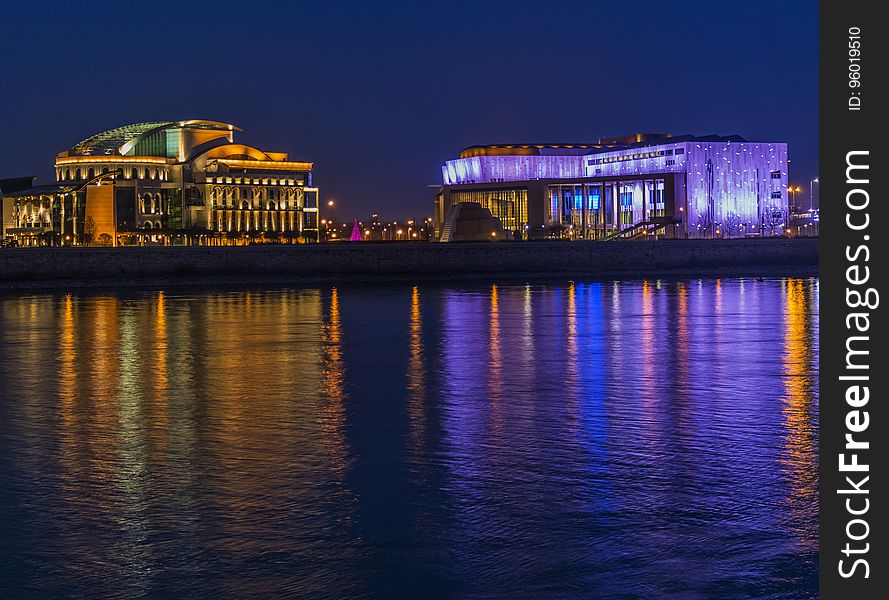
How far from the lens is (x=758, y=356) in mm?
30875

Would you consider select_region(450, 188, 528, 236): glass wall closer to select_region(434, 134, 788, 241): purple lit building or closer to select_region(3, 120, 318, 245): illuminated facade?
select_region(434, 134, 788, 241): purple lit building

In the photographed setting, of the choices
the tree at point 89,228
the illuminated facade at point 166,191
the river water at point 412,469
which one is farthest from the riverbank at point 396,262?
the tree at point 89,228

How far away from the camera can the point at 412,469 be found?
16.7 m

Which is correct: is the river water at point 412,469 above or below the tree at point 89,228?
below

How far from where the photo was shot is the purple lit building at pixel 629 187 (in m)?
145

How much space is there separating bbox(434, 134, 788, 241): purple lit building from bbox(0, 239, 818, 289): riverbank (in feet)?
92.1

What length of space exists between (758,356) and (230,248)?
62482 millimetres

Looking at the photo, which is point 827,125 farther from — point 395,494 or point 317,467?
point 317,467

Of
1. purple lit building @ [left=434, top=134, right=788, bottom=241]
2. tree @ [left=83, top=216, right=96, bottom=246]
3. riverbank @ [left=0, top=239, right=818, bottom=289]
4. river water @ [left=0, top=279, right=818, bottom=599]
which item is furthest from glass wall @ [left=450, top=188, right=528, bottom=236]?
river water @ [left=0, top=279, right=818, bottom=599]

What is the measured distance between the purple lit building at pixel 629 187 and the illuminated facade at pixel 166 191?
23428 millimetres

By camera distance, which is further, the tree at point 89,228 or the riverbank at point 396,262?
the tree at point 89,228

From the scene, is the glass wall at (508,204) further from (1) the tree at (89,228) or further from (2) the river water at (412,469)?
(2) the river water at (412,469)

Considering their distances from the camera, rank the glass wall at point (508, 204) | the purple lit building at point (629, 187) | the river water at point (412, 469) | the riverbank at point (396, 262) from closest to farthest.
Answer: the river water at point (412, 469), the riverbank at point (396, 262), the purple lit building at point (629, 187), the glass wall at point (508, 204)

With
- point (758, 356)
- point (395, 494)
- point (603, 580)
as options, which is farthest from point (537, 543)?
point (758, 356)
